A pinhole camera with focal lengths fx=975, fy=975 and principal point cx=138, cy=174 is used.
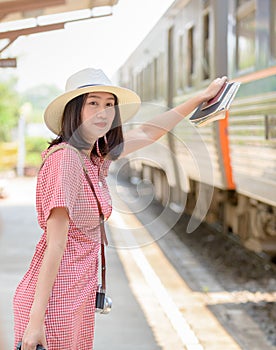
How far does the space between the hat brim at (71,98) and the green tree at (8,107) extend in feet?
107

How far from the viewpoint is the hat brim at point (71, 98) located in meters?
2.96

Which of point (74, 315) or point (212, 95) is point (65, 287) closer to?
point (74, 315)

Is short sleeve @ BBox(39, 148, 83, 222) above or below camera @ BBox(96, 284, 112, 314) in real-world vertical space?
above

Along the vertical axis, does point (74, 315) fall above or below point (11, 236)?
above

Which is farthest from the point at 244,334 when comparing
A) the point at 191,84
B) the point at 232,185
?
the point at 191,84

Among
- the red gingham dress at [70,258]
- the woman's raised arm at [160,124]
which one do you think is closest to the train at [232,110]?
the woman's raised arm at [160,124]

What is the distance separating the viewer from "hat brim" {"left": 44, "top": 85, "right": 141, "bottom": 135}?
296cm

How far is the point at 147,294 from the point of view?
25.9 feet

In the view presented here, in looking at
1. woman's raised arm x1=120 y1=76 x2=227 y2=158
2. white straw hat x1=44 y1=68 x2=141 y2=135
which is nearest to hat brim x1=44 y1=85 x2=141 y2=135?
white straw hat x1=44 y1=68 x2=141 y2=135

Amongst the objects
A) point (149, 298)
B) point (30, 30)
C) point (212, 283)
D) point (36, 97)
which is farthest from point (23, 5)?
point (36, 97)

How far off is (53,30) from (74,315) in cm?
636

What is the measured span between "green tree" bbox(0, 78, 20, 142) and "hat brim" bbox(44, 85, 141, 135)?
32591 mm

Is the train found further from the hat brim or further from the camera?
the camera

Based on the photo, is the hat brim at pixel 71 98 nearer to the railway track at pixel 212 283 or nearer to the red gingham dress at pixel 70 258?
the red gingham dress at pixel 70 258
